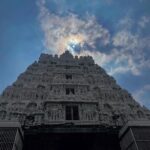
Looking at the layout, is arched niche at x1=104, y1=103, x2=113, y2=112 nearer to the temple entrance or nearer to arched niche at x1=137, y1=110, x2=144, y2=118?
arched niche at x1=137, y1=110, x2=144, y2=118

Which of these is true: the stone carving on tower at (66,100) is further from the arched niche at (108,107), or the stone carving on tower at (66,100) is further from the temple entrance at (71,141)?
the temple entrance at (71,141)

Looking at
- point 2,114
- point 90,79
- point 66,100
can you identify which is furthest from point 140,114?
point 2,114

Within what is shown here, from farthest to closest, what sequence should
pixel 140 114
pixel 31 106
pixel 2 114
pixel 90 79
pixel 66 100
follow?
pixel 90 79 < pixel 140 114 < pixel 66 100 < pixel 31 106 < pixel 2 114

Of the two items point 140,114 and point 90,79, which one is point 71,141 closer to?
point 140,114

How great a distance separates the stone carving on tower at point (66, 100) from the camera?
19.2 metres

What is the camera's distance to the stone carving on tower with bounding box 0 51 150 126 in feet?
63.1

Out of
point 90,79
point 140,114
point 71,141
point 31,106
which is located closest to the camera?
point 71,141

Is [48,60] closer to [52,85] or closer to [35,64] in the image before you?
[35,64]

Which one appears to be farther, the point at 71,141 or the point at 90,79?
the point at 90,79

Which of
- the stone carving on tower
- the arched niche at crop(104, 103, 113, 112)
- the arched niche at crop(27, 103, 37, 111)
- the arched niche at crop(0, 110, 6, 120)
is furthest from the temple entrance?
the arched niche at crop(104, 103, 113, 112)

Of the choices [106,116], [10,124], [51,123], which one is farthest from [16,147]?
[106,116]

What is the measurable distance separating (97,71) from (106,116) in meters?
10.3

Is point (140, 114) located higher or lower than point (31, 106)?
lower

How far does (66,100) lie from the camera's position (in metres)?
20.8
